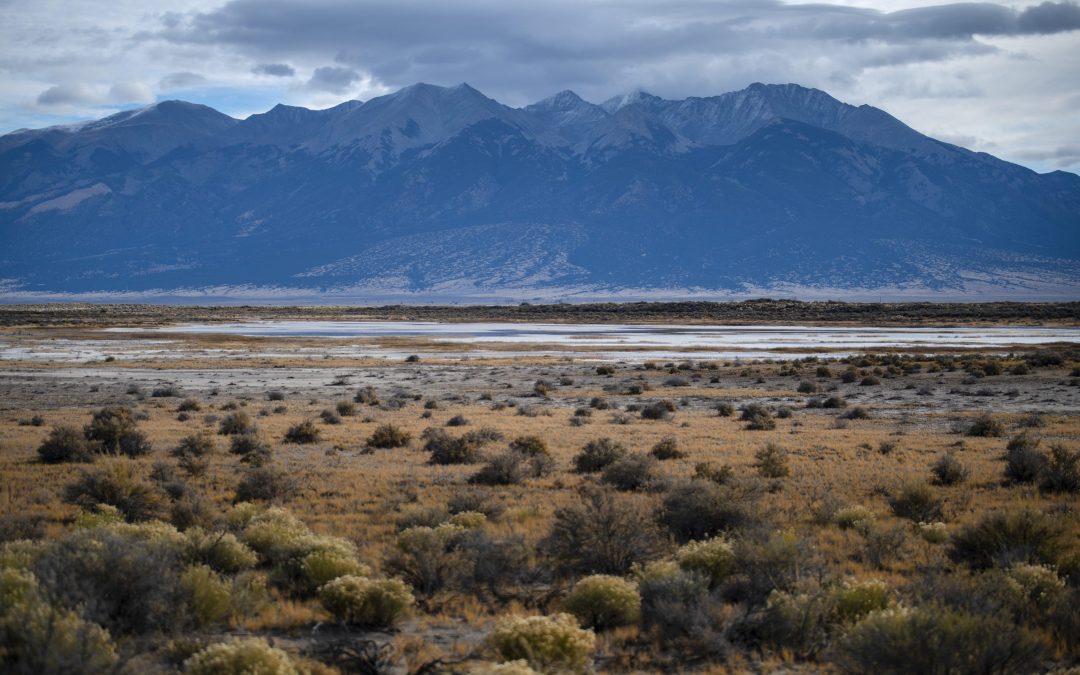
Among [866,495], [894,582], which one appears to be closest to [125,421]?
[866,495]

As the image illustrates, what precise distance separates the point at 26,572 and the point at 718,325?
111 meters

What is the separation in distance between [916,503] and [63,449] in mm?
17769

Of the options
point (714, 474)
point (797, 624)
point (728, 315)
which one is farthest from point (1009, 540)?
point (728, 315)

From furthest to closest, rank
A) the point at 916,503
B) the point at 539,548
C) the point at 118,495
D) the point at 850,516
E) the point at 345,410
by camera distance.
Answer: the point at 345,410, the point at 916,503, the point at 118,495, the point at 850,516, the point at 539,548

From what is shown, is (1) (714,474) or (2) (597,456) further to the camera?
(2) (597,456)

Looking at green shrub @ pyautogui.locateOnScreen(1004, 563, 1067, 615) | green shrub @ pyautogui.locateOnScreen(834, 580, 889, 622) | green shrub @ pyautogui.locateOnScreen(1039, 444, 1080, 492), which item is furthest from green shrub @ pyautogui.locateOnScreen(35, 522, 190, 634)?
green shrub @ pyautogui.locateOnScreen(1039, 444, 1080, 492)

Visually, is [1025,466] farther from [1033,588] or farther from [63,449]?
[63,449]

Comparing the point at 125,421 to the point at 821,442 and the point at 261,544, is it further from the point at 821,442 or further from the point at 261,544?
the point at 821,442

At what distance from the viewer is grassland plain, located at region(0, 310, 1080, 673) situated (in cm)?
766

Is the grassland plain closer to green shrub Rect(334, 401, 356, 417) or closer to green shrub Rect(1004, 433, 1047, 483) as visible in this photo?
green shrub Rect(1004, 433, 1047, 483)

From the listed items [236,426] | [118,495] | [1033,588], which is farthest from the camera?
[236,426]

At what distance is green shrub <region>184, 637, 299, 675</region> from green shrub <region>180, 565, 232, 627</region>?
170cm

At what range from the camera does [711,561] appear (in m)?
10.3

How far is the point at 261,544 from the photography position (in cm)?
1185
